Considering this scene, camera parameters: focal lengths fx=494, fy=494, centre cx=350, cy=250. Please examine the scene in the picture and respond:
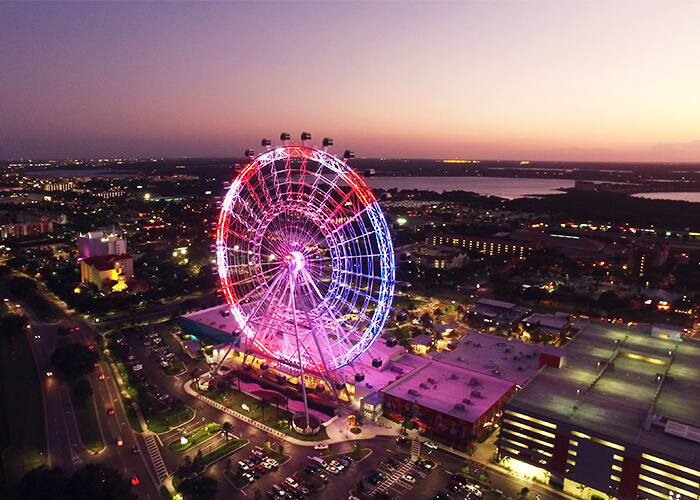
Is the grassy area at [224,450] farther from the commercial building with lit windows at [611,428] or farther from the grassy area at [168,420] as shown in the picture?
the commercial building with lit windows at [611,428]

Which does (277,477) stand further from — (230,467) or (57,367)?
(57,367)

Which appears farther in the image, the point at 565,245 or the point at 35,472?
the point at 565,245

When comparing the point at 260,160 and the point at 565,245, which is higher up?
the point at 260,160

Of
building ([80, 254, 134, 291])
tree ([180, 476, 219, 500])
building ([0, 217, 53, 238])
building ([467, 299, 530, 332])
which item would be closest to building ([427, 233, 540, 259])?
building ([467, 299, 530, 332])

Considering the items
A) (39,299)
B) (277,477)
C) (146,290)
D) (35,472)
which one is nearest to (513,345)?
(277,477)

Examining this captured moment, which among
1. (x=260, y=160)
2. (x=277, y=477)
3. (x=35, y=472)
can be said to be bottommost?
(x=277, y=477)

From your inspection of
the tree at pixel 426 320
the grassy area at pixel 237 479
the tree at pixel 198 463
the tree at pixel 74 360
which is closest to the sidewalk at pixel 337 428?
the grassy area at pixel 237 479

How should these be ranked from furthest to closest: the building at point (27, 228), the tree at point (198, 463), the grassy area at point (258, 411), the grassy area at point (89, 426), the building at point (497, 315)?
1. the building at point (27, 228)
2. the building at point (497, 315)
3. the grassy area at point (258, 411)
4. the grassy area at point (89, 426)
5. the tree at point (198, 463)
